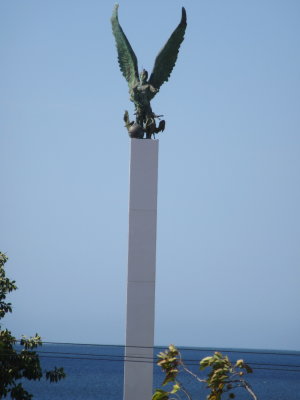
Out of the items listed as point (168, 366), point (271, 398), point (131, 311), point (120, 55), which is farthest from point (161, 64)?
point (271, 398)

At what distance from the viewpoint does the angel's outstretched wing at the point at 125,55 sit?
2047 cm

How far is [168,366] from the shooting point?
1531cm

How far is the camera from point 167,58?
67.9 ft

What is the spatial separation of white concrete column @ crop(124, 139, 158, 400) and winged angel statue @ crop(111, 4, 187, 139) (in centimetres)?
42

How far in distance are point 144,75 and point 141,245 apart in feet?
11.3

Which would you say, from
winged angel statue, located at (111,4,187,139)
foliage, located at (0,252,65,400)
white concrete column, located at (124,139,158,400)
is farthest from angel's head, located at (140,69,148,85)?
foliage, located at (0,252,65,400)

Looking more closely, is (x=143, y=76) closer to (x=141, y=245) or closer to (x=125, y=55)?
(x=125, y=55)

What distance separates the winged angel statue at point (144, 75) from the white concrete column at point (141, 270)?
1.37 feet

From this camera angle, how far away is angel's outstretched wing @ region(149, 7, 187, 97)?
2056cm

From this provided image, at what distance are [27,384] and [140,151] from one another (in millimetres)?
57798

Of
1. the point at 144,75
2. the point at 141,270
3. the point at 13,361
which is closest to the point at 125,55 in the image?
the point at 144,75

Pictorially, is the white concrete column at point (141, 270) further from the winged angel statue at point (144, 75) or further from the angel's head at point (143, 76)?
the angel's head at point (143, 76)

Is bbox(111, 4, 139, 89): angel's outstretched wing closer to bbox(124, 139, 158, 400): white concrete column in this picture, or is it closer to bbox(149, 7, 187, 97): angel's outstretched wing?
bbox(149, 7, 187, 97): angel's outstretched wing

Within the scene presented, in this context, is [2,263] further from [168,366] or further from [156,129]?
[168,366]
